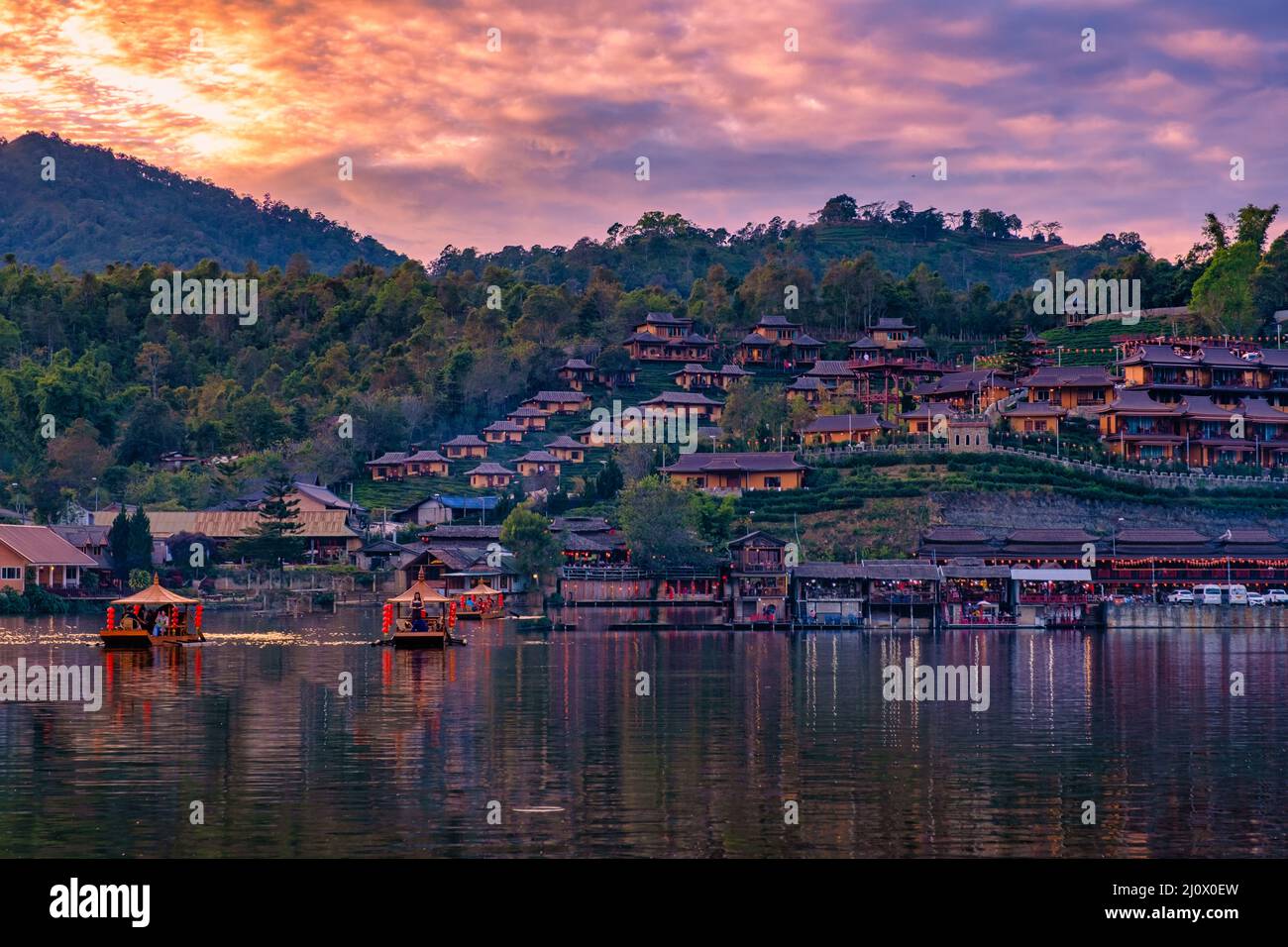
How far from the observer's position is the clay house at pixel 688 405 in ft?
447

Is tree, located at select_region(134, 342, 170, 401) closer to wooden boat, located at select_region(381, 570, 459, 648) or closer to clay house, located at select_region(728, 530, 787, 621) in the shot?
clay house, located at select_region(728, 530, 787, 621)

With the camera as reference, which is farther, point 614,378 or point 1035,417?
point 614,378

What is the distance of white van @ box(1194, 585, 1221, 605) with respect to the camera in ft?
296

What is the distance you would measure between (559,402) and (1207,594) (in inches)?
2650

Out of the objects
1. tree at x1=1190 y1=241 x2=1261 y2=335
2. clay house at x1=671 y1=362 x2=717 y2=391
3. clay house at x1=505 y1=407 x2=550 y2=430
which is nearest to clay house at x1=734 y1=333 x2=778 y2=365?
clay house at x1=671 y1=362 x2=717 y2=391

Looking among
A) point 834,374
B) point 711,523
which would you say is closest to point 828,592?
point 711,523

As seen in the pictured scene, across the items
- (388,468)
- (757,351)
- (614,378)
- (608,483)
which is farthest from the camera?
(757,351)

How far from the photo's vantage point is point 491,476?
12300 centimetres

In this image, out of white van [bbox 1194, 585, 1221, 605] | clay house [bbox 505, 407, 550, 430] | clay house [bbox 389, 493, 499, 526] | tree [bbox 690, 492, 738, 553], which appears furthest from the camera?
clay house [bbox 505, 407, 550, 430]

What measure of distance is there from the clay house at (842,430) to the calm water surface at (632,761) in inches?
2406

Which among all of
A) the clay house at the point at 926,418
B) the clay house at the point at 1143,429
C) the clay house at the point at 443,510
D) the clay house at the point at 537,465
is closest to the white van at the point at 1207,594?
the clay house at the point at 1143,429

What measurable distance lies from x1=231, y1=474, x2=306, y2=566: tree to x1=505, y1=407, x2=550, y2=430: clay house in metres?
40.0

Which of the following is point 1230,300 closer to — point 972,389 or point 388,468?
point 972,389
